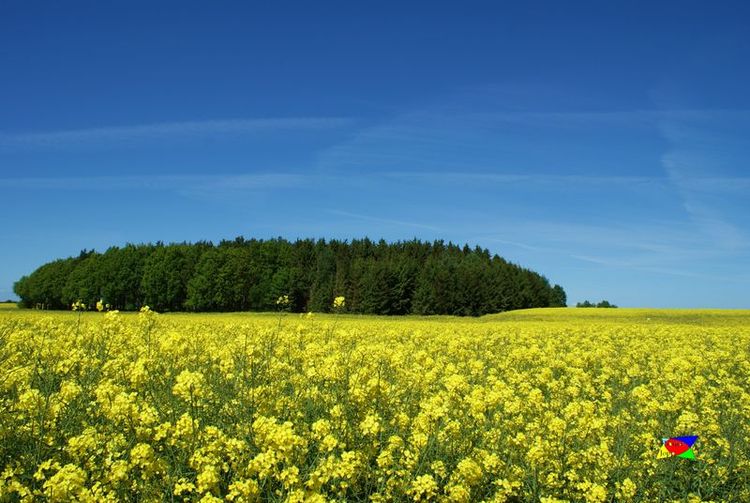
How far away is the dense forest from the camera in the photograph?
81.9 meters

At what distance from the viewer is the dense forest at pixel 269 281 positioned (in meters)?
81.9

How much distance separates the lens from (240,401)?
6.25 meters

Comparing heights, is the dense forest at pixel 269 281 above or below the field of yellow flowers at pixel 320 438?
above

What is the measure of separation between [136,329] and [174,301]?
3310 inches

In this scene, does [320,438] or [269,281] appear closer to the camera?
[320,438]

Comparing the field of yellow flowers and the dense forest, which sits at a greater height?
the dense forest

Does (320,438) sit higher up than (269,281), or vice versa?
(269,281)

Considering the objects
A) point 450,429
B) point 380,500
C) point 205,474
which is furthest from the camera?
point 450,429

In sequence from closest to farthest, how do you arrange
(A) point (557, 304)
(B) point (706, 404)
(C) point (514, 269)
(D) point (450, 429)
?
(D) point (450, 429)
(B) point (706, 404)
(C) point (514, 269)
(A) point (557, 304)

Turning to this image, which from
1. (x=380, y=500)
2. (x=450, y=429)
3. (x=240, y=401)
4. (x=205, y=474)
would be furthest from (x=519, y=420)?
(x=205, y=474)

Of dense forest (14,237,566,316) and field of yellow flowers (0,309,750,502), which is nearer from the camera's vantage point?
field of yellow flowers (0,309,750,502)

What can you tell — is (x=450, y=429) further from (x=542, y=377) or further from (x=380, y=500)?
(x=542, y=377)

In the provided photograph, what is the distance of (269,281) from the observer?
89.8 metres

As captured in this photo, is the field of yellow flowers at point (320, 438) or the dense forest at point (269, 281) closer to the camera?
the field of yellow flowers at point (320, 438)
